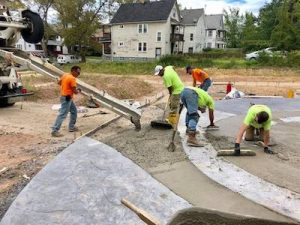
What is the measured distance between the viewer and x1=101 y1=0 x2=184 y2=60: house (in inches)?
1735

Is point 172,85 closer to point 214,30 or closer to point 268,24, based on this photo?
point 268,24

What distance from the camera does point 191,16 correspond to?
51875mm

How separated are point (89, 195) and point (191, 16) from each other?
163 feet

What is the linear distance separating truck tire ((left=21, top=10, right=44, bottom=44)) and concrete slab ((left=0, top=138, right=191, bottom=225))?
A: 5239mm

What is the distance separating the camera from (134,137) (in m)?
7.65

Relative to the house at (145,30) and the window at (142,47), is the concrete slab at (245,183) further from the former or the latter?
the window at (142,47)

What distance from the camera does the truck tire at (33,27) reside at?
10.3 m

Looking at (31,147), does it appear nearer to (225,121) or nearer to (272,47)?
(225,121)

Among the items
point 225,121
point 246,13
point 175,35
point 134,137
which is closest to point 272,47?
point 175,35

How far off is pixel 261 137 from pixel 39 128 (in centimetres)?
509

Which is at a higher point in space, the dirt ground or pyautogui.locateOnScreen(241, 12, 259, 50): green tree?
pyautogui.locateOnScreen(241, 12, 259, 50): green tree

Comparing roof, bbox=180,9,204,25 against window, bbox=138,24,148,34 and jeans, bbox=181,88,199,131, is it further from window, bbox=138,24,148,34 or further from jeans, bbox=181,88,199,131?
jeans, bbox=181,88,199,131

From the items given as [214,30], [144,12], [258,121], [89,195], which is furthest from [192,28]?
[89,195]

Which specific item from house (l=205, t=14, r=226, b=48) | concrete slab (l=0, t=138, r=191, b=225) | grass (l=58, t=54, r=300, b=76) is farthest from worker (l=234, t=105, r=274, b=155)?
house (l=205, t=14, r=226, b=48)
